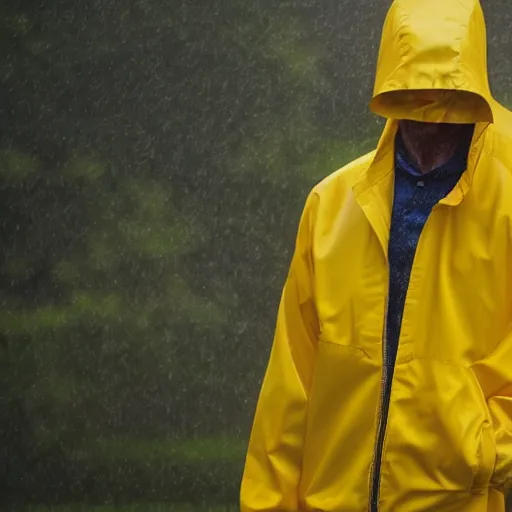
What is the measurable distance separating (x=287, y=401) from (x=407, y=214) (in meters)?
0.42

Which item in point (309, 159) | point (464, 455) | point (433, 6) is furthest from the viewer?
point (309, 159)

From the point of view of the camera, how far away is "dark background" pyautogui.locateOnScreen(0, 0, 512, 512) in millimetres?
2863

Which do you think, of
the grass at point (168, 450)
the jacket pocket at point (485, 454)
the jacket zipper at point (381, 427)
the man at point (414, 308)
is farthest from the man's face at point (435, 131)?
the grass at point (168, 450)

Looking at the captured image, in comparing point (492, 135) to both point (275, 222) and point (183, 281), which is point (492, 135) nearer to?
point (275, 222)

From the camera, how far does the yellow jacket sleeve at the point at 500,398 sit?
1.74 metres

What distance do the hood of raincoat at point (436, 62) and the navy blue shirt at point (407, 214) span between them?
8 centimetres

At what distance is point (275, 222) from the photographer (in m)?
2.88

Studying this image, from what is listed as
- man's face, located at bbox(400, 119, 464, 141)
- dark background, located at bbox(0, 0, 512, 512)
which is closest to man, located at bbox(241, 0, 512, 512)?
man's face, located at bbox(400, 119, 464, 141)

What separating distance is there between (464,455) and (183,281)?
4.36 ft

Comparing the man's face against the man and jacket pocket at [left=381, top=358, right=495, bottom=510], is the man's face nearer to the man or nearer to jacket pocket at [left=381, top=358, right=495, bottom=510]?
the man

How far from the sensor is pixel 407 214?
1.88 m

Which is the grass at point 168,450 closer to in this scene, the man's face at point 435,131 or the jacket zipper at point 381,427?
the jacket zipper at point 381,427

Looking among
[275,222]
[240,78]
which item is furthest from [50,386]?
[240,78]

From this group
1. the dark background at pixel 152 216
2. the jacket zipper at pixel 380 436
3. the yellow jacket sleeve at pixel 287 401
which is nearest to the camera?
the jacket zipper at pixel 380 436
